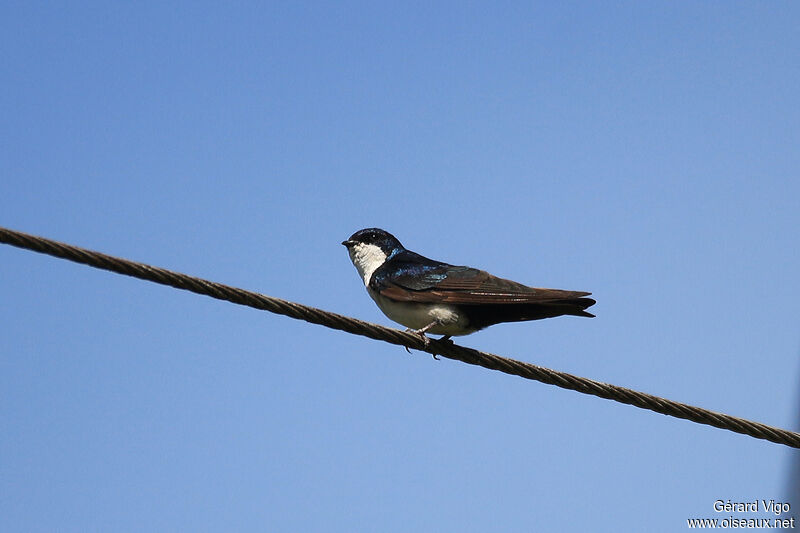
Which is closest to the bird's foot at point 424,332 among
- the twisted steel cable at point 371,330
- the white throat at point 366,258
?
the twisted steel cable at point 371,330

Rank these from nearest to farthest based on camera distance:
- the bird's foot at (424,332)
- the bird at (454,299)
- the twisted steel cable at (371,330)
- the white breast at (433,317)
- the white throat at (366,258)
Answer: the twisted steel cable at (371,330)
the bird's foot at (424,332)
the bird at (454,299)
the white breast at (433,317)
the white throat at (366,258)

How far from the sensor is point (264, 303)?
4.47m

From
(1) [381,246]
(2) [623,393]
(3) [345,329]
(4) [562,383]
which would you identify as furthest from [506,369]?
(1) [381,246]

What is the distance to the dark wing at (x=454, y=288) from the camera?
5988mm

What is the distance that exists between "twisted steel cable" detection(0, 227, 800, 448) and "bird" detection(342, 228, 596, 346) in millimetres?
767

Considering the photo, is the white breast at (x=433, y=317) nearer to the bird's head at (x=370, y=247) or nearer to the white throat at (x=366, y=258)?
the white throat at (x=366, y=258)

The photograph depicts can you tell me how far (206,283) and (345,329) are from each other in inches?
32.2

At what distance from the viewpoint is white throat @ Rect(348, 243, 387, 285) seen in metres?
7.64

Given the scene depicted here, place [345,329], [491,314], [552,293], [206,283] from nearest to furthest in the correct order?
1. [206,283]
2. [345,329]
3. [552,293]
4. [491,314]

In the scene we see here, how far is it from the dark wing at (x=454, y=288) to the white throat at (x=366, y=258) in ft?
1.16

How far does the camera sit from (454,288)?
21.7 ft

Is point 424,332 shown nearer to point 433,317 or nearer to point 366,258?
point 433,317

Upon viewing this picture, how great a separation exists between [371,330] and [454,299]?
1732 millimetres

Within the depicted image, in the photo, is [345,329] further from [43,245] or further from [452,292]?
[452,292]
